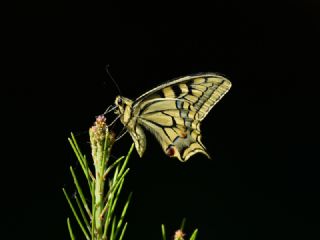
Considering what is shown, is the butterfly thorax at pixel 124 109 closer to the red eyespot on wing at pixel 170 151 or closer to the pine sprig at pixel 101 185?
the red eyespot on wing at pixel 170 151

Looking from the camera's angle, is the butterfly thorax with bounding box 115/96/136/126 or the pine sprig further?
the butterfly thorax with bounding box 115/96/136/126

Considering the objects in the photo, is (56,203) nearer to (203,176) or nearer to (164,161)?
(164,161)

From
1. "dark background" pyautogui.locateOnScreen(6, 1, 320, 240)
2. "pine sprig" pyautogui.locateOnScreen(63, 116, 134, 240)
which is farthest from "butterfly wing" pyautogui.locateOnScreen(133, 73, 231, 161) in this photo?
"dark background" pyautogui.locateOnScreen(6, 1, 320, 240)

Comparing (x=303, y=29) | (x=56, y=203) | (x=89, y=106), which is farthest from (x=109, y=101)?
(x=303, y=29)

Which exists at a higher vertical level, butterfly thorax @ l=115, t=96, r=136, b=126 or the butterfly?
butterfly thorax @ l=115, t=96, r=136, b=126

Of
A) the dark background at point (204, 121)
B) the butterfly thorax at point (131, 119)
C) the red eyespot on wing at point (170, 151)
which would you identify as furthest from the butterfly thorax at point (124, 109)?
the dark background at point (204, 121)

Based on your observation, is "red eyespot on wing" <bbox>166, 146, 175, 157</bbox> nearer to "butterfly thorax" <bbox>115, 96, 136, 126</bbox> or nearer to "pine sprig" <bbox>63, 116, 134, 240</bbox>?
"butterfly thorax" <bbox>115, 96, 136, 126</bbox>

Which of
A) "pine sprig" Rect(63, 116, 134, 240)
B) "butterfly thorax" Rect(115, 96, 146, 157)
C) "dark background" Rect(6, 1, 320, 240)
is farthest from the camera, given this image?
"dark background" Rect(6, 1, 320, 240)
